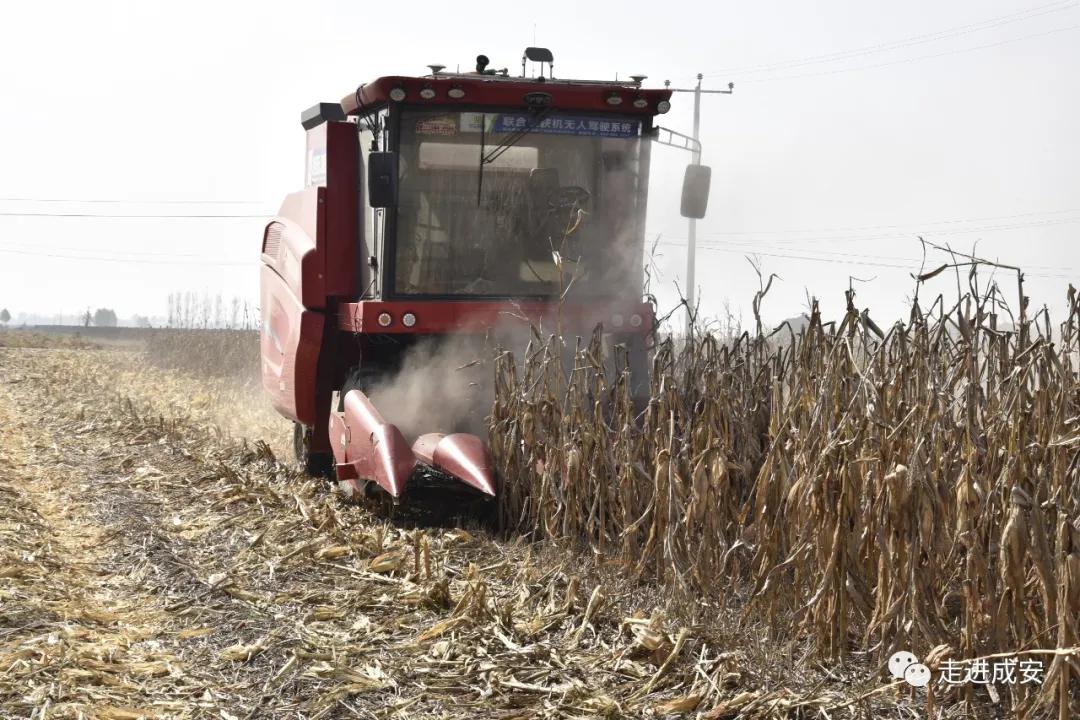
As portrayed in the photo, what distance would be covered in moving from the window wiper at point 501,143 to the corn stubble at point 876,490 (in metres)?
2.12

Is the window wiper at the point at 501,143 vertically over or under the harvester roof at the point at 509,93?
under

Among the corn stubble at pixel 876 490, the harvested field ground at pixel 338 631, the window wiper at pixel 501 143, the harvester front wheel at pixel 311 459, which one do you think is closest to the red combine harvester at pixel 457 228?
the window wiper at pixel 501 143

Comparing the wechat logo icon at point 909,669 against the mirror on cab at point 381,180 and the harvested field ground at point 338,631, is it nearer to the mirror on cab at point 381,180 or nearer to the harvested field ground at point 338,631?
the harvested field ground at point 338,631

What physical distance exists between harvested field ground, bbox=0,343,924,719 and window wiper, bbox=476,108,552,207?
198cm

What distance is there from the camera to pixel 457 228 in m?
7.26

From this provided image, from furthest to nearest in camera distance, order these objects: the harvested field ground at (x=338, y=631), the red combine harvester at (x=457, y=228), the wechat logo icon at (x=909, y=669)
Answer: the red combine harvester at (x=457, y=228) < the harvested field ground at (x=338, y=631) < the wechat logo icon at (x=909, y=669)

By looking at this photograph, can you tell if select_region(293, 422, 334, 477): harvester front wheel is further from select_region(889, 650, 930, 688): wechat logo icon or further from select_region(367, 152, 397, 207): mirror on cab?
select_region(889, 650, 930, 688): wechat logo icon

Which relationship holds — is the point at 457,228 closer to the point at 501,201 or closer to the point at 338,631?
the point at 501,201

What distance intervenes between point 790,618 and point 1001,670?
862 mm

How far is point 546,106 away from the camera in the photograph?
23.9 ft

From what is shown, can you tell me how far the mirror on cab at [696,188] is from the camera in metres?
6.93

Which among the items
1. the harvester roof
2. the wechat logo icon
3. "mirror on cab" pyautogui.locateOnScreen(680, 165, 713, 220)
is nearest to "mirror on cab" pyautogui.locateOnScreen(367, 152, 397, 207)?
the harvester roof

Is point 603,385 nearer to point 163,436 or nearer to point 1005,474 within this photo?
point 1005,474

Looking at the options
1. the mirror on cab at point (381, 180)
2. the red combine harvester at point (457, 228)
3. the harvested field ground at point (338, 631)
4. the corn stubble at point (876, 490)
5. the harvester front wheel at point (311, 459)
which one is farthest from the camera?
the harvester front wheel at point (311, 459)
